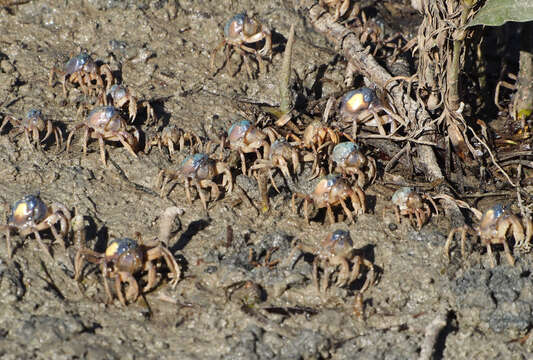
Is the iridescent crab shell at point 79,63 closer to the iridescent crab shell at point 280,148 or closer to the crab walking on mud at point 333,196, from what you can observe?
the iridescent crab shell at point 280,148

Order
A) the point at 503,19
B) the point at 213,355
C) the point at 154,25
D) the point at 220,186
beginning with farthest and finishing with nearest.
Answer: the point at 154,25 < the point at 220,186 < the point at 503,19 < the point at 213,355

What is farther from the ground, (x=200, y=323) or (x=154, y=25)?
(x=154, y=25)

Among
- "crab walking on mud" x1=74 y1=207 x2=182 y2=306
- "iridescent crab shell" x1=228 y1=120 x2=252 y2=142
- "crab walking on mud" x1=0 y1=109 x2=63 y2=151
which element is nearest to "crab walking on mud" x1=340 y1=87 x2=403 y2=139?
"iridescent crab shell" x1=228 y1=120 x2=252 y2=142

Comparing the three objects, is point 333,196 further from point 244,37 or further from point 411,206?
point 244,37

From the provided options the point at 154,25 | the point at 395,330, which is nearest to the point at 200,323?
the point at 395,330

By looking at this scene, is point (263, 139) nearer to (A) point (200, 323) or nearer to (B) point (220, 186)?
(B) point (220, 186)

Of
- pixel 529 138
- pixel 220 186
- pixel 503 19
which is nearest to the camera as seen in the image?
pixel 503 19
